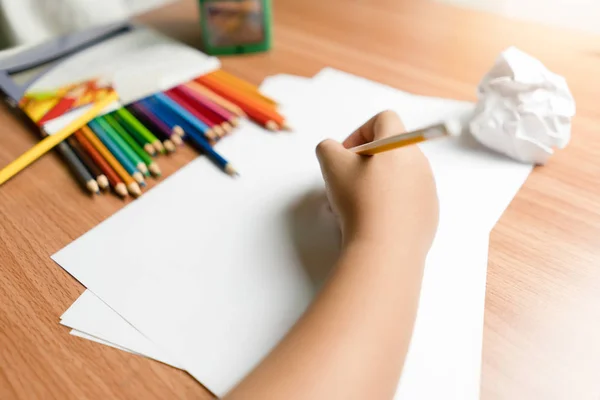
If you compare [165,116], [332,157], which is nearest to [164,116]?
[165,116]

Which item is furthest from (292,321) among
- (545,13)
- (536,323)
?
(545,13)

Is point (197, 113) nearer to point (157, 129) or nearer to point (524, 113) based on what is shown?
point (157, 129)

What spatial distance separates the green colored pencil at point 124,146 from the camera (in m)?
0.49

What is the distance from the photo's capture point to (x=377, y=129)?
460mm

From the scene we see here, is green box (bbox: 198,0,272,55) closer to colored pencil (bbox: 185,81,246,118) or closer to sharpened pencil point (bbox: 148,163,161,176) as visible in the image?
colored pencil (bbox: 185,81,246,118)

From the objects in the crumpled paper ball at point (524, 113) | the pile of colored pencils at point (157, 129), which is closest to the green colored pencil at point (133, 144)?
the pile of colored pencils at point (157, 129)

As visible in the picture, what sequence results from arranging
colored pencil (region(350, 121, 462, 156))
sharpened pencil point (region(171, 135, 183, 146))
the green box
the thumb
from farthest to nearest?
the green box < sharpened pencil point (region(171, 135, 183, 146)) < the thumb < colored pencil (region(350, 121, 462, 156))

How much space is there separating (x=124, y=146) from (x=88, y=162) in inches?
1.5

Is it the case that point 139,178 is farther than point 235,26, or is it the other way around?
point 235,26

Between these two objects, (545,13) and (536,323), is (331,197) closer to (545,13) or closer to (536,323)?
(536,323)

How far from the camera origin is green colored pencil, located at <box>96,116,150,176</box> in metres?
0.49

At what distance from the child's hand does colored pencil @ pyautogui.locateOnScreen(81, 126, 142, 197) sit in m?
0.18

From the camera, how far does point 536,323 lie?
0.36 m

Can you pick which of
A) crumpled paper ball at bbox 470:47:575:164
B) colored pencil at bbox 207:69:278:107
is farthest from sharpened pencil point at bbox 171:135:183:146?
crumpled paper ball at bbox 470:47:575:164
